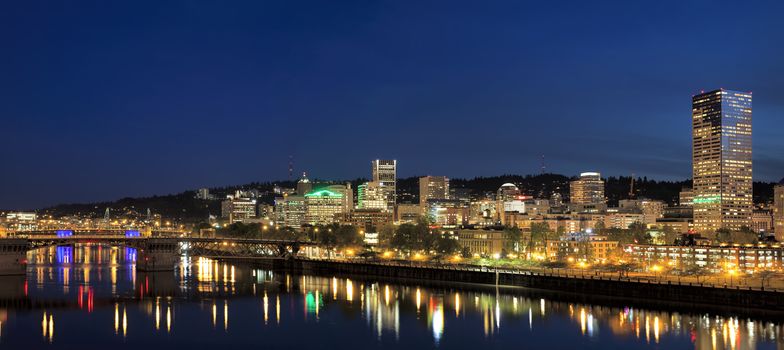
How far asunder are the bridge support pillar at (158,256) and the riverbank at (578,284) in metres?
16.7

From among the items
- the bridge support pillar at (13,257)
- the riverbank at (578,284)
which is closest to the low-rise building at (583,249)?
the riverbank at (578,284)

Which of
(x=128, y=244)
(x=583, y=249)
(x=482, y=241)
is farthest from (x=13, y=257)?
(x=482, y=241)

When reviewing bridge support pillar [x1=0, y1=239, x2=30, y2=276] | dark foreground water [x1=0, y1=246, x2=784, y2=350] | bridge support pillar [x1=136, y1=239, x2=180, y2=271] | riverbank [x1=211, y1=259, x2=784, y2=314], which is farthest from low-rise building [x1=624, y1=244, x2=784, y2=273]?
bridge support pillar [x1=0, y1=239, x2=30, y2=276]

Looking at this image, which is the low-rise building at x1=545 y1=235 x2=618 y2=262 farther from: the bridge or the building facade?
the bridge

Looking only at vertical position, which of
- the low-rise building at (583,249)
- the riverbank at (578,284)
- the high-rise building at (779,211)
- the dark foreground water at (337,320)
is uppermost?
the high-rise building at (779,211)

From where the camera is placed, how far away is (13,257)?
97562mm

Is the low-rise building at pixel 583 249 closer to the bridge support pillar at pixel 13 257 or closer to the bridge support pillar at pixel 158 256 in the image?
the bridge support pillar at pixel 158 256

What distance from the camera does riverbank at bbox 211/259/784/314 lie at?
6512cm

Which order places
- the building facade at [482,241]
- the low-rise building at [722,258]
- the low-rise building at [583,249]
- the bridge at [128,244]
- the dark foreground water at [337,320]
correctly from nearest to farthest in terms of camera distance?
the dark foreground water at [337,320] < the bridge at [128,244] < the low-rise building at [722,258] < the low-rise building at [583,249] < the building facade at [482,241]

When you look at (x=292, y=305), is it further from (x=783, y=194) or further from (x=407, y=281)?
(x=783, y=194)

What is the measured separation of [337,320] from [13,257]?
5238 cm

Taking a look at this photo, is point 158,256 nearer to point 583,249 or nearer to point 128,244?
point 128,244

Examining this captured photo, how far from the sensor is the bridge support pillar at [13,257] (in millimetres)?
97000

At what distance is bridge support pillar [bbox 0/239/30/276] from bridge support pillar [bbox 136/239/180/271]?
1386 centimetres
